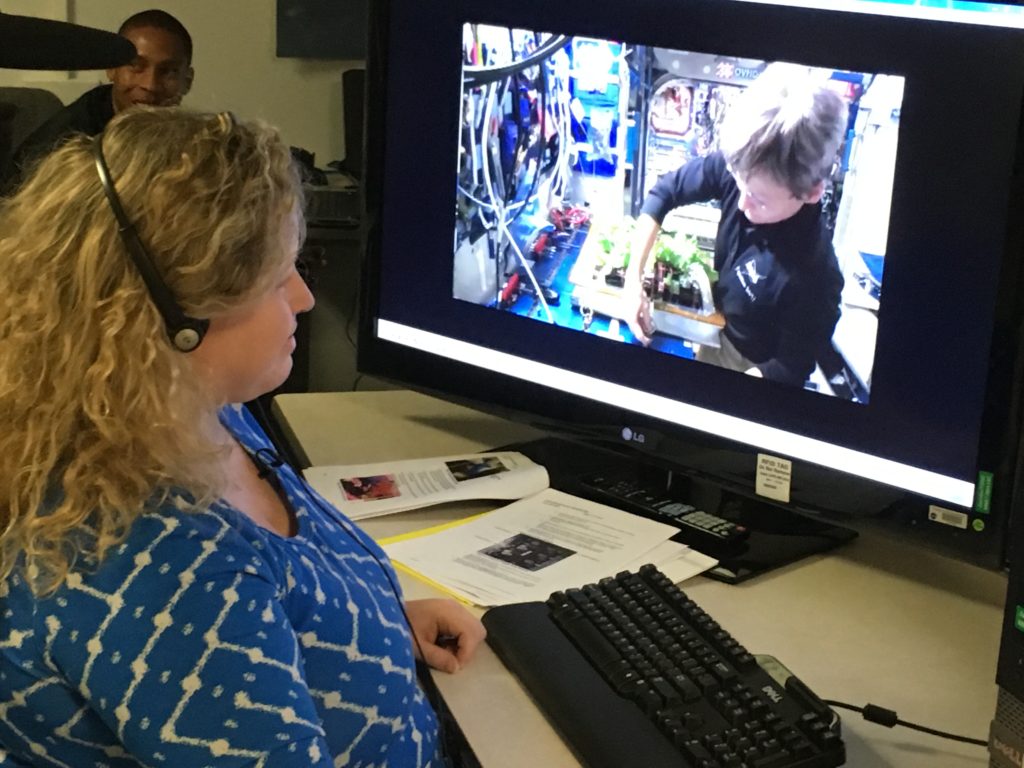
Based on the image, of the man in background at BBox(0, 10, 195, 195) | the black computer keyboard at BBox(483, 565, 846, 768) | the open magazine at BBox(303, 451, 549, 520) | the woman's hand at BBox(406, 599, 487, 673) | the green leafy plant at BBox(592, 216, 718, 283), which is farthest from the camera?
the man in background at BBox(0, 10, 195, 195)

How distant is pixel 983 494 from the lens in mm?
1116

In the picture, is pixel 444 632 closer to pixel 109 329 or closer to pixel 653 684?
pixel 653 684

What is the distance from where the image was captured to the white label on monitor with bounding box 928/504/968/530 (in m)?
1.14

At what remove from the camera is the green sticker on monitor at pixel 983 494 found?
1.11m

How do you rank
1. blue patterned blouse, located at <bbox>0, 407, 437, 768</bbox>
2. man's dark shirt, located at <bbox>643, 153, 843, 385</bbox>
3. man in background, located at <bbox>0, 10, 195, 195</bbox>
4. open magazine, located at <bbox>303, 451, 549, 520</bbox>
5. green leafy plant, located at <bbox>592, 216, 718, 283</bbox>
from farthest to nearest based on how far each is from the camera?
1. man in background, located at <bbox>0, 10, 195, 195</bbox>
2. open magazine, located at <bbox>303, 451, 549, 520</bbox>
3. green leafy plant, located at <bbox>592, 216, 718, 283</bbox>
4. man's dark shirt, located at <bbox>643, 153, 843, 385</bbox>
5. blue patterned blouse, located at <bbox>0, 407, 437, 768</bbox>

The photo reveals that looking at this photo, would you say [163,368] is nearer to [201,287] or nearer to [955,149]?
[201,287]

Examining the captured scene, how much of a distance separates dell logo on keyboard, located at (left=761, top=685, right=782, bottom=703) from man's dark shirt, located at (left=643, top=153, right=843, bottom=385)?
1.27 ft

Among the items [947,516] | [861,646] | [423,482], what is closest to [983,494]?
[947,516]

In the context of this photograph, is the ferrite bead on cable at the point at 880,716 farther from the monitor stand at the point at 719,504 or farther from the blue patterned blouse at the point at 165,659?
the blue patterned blouse at the point at 165,659

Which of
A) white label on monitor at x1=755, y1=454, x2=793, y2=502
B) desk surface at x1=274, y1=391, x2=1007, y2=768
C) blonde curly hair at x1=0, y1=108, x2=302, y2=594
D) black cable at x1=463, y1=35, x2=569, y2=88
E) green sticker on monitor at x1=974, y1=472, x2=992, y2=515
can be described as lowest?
desk surface at x1=274, y1=391, x2=1007, y2=768

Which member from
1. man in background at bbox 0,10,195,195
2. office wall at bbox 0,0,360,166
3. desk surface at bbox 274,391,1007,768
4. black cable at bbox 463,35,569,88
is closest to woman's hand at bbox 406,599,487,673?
desk surface at bbox 274,391,1007,768

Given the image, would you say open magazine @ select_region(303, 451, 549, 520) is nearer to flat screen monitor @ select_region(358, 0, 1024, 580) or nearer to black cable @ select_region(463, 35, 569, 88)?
flat screen monitor @ select_region(358, 0, 1024, 580)

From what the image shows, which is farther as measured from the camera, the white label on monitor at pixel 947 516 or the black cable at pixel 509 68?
the black cable at pixel 509 68

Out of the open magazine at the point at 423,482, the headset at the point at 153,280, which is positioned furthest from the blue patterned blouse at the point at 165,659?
the open magazine at the point at 423,482
